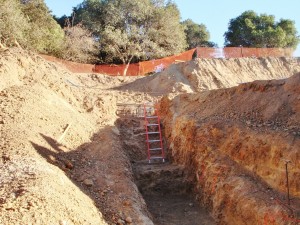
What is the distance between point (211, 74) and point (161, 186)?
39.2 ft

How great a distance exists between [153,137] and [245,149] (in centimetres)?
606

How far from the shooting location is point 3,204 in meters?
6.32

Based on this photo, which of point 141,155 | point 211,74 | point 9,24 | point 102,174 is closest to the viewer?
point 102,174

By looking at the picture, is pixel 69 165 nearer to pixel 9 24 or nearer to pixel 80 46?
pixel 9 24

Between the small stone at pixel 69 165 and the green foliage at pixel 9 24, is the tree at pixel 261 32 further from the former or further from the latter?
the small stone at pixel 69 165

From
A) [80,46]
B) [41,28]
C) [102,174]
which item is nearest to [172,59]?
[80,46]

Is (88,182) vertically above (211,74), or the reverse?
(211,74)

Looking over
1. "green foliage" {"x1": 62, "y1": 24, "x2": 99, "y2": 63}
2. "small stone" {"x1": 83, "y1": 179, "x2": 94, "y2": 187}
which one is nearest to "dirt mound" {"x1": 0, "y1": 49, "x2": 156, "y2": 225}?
"small stone" {"x1": 83, "y1": 179, "x2": 94, "y2": 187}

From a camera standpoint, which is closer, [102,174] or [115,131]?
[102,174]

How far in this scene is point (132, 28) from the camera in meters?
31.6

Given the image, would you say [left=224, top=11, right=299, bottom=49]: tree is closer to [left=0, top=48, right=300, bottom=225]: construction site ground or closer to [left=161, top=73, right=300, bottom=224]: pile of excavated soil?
[left=0, top=48, right=300, bottom=225]: construction site ground

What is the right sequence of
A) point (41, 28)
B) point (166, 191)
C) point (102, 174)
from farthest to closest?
point (41, 28)
point (166, 191)
point (102, 174)

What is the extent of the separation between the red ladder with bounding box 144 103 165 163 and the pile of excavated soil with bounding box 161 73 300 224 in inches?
33.1

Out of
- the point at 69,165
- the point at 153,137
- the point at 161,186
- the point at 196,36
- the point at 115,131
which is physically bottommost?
the point at 161,186
